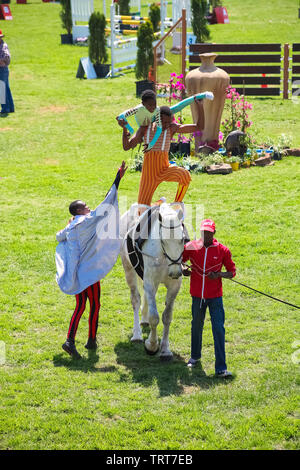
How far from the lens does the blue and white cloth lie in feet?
27.2

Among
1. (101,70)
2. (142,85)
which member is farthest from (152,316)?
(101,70)

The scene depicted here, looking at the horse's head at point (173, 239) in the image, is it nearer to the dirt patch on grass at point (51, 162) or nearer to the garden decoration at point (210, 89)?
the garden decoration at point (210, 89)

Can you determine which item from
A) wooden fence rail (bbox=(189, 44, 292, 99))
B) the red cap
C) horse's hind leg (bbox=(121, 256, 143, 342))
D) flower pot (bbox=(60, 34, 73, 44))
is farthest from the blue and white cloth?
flower pot (bbox=(60, 34, 73, 44))

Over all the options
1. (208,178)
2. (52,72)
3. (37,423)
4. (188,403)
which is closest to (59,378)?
(37,423)

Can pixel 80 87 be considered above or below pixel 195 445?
above

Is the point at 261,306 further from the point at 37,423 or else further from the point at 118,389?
the point at 37,423

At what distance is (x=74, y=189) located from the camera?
1505cm

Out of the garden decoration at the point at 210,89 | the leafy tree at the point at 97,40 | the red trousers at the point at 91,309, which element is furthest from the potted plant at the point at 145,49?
the red trousers at the point at 91,309

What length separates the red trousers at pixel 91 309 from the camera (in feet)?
27.6

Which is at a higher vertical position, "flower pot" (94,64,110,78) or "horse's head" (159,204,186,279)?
"flower pot" (94,64,110,78)

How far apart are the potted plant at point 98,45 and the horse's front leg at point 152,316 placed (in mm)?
19391

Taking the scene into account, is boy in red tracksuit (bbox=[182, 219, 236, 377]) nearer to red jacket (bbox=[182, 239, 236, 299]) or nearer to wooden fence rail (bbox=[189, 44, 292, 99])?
red jacket (bbox=[182, 239, 236, 299])

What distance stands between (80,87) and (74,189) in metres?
10.3

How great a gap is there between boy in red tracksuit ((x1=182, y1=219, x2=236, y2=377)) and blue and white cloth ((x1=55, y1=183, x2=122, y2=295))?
4.04 ft
